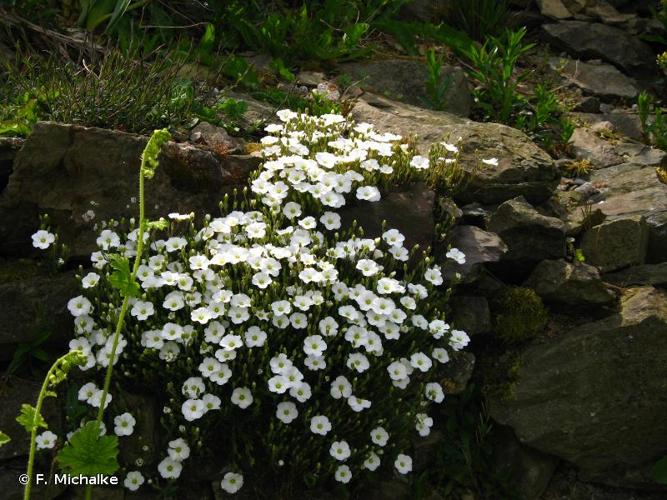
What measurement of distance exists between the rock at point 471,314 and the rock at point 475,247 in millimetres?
145

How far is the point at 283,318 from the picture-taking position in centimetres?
384

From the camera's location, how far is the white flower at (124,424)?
368 cm

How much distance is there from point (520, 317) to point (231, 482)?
1.88 m

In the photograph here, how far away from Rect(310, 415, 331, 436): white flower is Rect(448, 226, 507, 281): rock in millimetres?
1242

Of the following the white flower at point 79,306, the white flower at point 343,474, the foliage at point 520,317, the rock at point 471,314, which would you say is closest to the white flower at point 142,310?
the white flower at point 79,306

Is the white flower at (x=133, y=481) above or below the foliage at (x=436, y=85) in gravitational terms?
below

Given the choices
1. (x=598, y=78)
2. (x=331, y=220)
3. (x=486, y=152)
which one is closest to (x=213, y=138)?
(x=331, y=220)

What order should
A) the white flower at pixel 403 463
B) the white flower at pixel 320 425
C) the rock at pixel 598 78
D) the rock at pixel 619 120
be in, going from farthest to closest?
the rock at pixel 598 78
the rock at pixel 619 120
the white flower at pixel 403 463
the white flower at pixel 320 425

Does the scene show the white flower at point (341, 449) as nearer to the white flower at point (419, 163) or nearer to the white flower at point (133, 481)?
the white flower at point (133, 481)

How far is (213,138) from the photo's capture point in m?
5.01

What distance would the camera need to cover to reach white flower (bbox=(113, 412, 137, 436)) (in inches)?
145

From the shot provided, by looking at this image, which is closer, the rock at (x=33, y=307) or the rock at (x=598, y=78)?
the rock at (x=33, y=307)

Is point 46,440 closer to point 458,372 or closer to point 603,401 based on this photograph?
point 458,372

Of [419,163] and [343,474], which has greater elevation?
[419,163]
